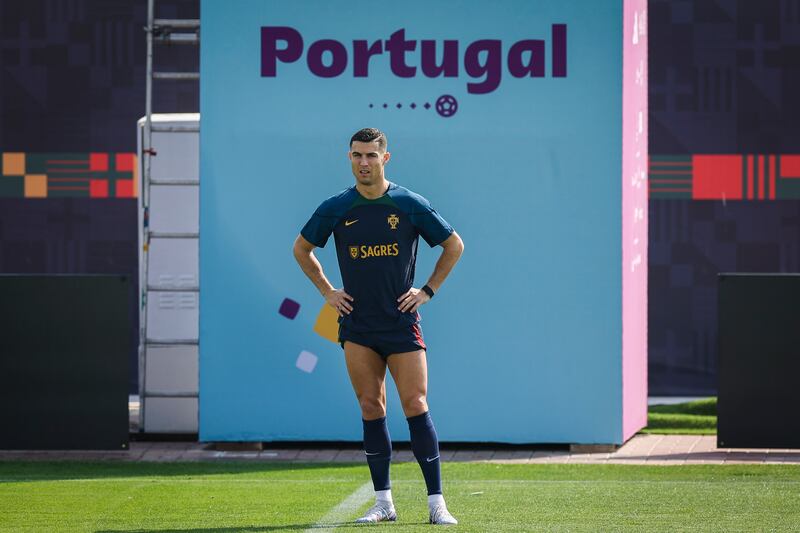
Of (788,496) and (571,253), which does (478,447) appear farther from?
(788,496)

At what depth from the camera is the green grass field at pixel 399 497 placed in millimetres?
6289

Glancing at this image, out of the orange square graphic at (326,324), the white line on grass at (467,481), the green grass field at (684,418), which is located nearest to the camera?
the white line on grass at (467,481)

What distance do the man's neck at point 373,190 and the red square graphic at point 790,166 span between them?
6789 mm

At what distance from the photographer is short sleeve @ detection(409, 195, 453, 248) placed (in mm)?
6184

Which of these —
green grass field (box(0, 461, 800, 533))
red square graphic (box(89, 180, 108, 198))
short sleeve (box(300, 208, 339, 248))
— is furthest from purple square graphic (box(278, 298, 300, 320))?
red square graphic (box(89, 180, 108, 198))

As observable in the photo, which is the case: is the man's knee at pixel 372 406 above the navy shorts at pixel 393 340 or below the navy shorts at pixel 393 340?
below

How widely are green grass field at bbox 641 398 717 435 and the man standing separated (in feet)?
14.4

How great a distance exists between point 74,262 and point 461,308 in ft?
14.1

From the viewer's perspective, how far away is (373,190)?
6.21m

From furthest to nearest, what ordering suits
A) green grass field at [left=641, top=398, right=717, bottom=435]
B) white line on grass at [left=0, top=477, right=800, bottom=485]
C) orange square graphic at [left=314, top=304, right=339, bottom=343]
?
1. green grass field at [left=641, top=398, right=717, bottom=435]
2. orange square graphic at [left=314, top=304, right=339, bottom=343]
3. white line on grass at [left=0, top=477, right=800, bottom=485]

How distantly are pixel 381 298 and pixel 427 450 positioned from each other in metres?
0.63

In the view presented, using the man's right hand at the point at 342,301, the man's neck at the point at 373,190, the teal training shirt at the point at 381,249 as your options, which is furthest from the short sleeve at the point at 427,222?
the man's right hand at the point at 342,301

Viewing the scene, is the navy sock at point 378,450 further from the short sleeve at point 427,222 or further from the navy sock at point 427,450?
the short sleeve at point 427,222

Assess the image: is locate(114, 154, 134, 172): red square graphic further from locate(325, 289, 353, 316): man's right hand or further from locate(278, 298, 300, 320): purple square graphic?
locate(325, 289, 353, 316): man's right hand
